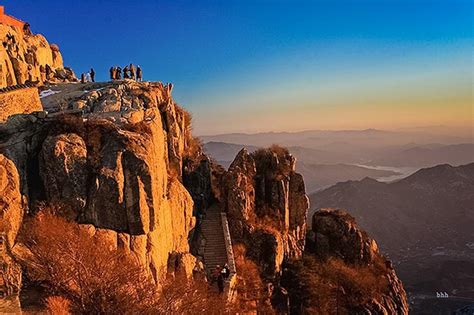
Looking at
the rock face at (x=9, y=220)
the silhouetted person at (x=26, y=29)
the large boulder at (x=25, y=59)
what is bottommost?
the rock face at (x=9, y=220)

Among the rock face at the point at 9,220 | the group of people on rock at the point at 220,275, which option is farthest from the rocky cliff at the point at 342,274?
the rock face at the point at 9,220

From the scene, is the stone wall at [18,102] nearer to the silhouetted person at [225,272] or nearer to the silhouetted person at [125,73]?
the silhouetted person at [125,73]

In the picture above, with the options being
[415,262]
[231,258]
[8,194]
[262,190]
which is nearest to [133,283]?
[8,194]

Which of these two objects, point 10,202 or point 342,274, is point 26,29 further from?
point 342,274

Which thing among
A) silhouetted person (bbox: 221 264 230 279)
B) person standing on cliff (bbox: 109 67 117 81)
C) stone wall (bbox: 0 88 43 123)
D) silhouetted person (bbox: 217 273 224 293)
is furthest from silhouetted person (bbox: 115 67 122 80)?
silhouetted person (bbox: 217 273 224 293)

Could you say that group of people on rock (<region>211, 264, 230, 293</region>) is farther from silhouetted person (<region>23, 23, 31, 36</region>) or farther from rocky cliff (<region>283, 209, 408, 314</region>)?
silhouetted person (<region>23, 23, 31, 36</region>)

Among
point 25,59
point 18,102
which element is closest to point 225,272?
point 18,102
